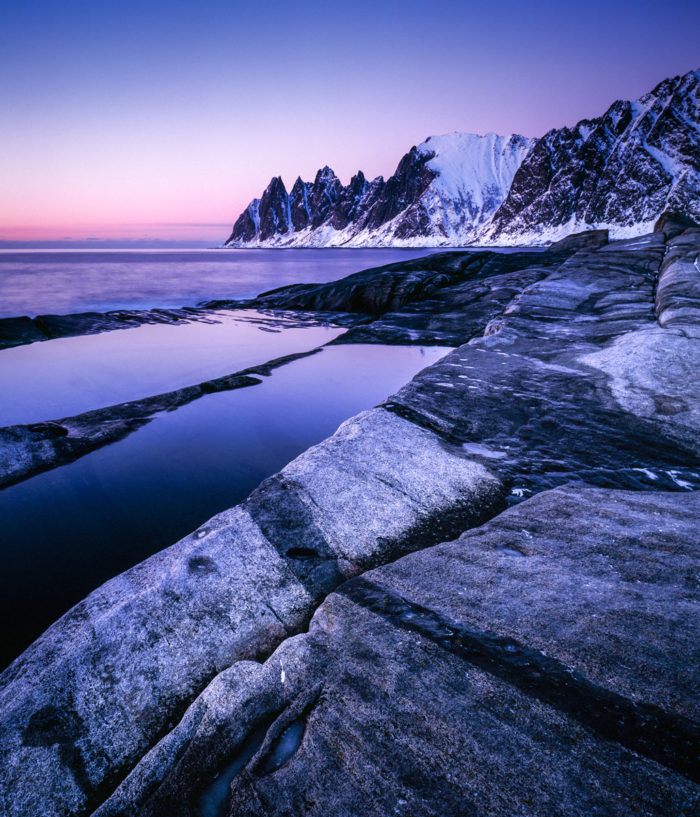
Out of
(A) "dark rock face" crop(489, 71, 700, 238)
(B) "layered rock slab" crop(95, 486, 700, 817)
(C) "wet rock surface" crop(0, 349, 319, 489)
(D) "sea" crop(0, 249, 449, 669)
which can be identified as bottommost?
(D) "sea" crop(0, 249, 449, 669)

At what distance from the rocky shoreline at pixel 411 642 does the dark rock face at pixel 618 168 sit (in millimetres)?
155743

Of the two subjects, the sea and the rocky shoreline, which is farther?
the sea

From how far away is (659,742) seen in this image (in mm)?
1868

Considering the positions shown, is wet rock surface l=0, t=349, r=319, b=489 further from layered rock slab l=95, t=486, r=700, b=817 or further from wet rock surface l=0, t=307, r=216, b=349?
wet rock surface l=0, t=307, r=216, b=349

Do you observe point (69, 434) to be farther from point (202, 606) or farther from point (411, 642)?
point (411, 642)

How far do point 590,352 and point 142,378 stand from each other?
13.9 m

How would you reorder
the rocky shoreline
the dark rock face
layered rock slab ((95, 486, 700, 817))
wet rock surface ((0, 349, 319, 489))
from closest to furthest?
1. layered rock slab ((95, 486, 700, 817))
2. the rocky shoreline
3. wet rock surface ((0, 349, 319, 489))
4. the dark rock face

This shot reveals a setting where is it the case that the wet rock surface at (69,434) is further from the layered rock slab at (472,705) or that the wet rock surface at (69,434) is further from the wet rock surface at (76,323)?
the wet rock surface at (76,323)

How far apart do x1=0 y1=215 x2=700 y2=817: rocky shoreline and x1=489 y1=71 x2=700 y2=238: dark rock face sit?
155743mm

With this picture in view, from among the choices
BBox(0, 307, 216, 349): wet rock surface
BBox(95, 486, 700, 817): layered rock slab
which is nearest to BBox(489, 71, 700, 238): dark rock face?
BBox(0, 307, 216, 349): wet rock surface

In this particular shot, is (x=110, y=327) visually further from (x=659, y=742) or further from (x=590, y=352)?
(x=659, y=742)

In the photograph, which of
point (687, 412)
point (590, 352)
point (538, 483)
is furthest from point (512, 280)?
point (538, 483)

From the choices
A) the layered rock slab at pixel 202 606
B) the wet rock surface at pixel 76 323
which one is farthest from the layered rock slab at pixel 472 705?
the wet rock surface at pixel 76 323

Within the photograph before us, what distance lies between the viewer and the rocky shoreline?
197 cm
